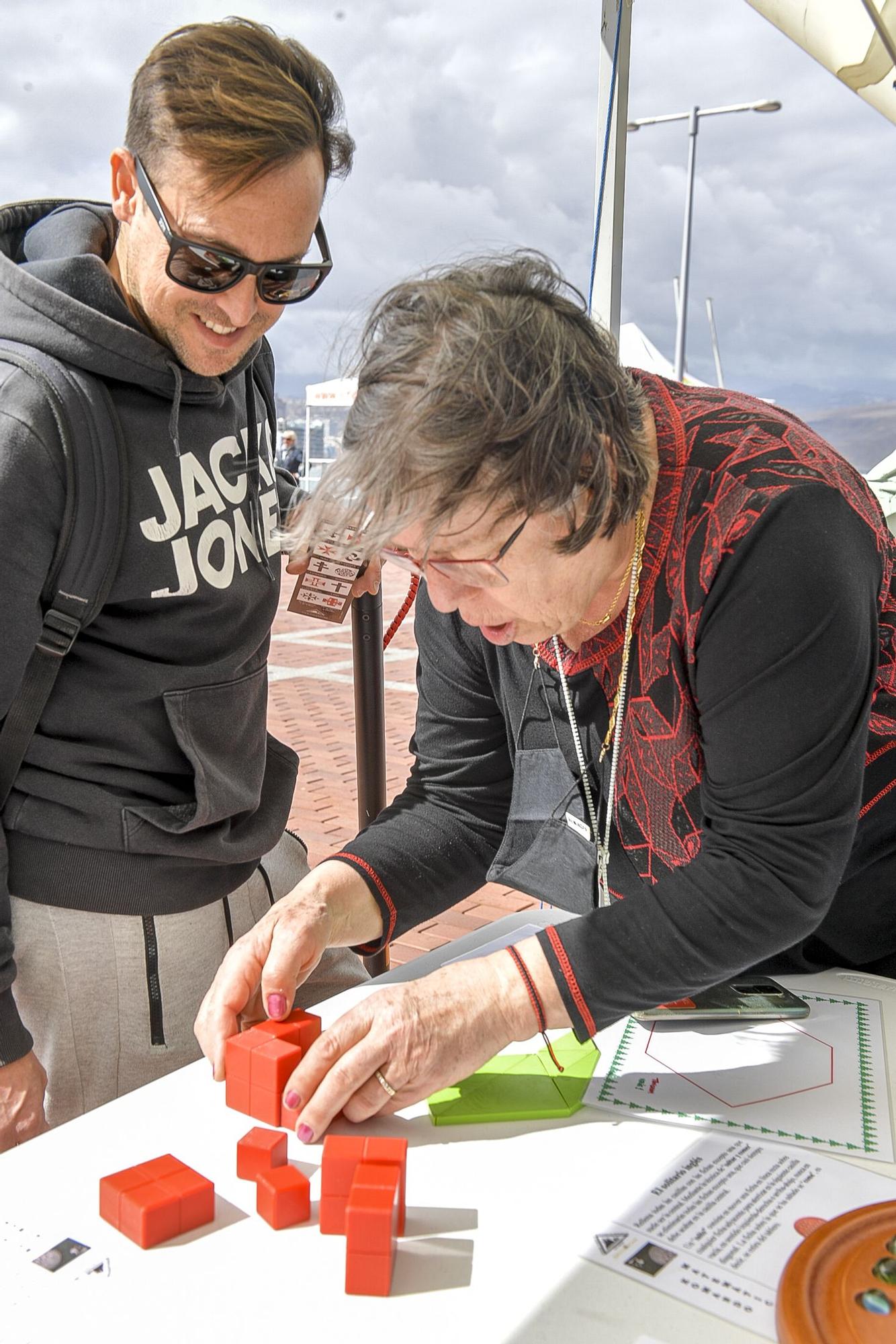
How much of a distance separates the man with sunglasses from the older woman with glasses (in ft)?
1.15

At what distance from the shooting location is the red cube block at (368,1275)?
2.99 feet

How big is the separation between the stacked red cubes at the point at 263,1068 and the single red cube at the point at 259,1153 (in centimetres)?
8

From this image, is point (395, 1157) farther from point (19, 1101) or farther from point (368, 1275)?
point (19, 1101)

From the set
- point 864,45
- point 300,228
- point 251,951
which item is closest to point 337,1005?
point 251,951

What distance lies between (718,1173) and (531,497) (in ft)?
Result: 2.17

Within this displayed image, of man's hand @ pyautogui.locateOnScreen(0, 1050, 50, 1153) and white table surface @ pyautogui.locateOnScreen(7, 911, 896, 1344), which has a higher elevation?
white table surface @ pyautogui.locateOnScreen(7, 911, 896, 1344)

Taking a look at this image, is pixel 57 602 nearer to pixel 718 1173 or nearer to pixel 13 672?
pixel 13 672

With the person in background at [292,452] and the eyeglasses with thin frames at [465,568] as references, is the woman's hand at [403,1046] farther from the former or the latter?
the person in background at [292,452]

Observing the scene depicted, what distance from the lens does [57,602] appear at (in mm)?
1473

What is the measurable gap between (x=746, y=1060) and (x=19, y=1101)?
935mm

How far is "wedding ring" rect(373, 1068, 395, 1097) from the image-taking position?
45.5 inches

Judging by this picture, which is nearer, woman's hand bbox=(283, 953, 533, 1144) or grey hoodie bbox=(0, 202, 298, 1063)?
woman's hand bbox=(283, 953, 533, 1144)

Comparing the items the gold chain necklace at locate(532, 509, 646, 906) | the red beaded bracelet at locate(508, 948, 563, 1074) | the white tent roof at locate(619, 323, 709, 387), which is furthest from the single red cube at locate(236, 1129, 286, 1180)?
the white tent roof at locate(619, 323, 709, 387)

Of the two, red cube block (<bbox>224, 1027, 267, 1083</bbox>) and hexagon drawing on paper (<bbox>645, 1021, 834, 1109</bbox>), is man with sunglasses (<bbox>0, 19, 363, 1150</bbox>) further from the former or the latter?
hexagon drawing on paper (<bbox>645, 1021, 834, 1109</bbox>)
